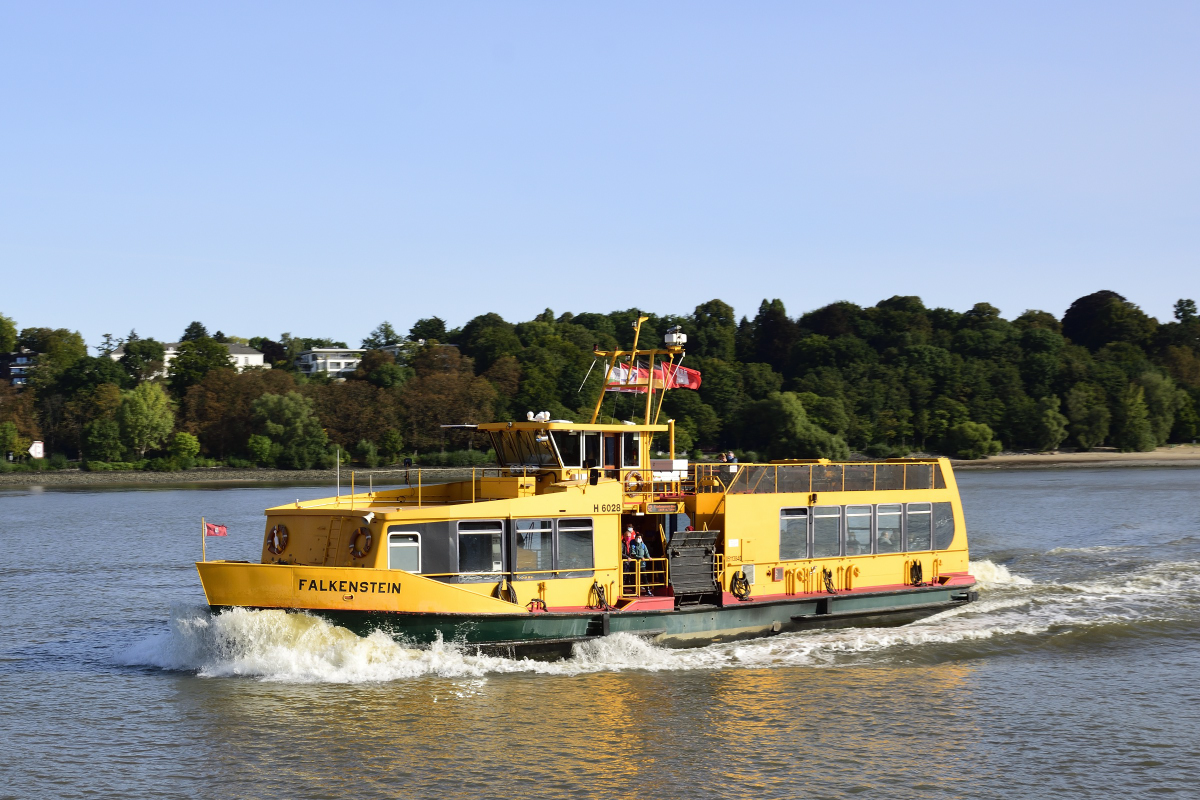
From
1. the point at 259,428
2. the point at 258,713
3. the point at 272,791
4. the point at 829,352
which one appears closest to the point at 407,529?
the point at 258,713

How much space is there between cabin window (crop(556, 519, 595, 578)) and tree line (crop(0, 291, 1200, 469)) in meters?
45.7

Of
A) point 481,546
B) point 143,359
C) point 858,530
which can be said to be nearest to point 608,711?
point 481,546

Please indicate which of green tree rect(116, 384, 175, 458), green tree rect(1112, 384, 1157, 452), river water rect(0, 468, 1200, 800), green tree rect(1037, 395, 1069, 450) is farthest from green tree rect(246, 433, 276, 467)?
green tree rect(1112, 384, 1157, 452)

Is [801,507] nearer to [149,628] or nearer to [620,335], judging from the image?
[149,628]

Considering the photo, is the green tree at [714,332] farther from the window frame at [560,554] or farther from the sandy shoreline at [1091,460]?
the window frame at [560,554]

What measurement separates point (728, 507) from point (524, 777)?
23.8ft

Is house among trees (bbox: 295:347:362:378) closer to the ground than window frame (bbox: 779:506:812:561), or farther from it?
farther from it

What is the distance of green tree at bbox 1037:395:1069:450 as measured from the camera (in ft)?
312

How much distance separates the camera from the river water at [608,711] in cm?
1266

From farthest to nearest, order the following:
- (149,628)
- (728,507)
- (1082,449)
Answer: (1082,449)
(149,628)
(728,507)

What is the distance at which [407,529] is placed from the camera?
16.2m

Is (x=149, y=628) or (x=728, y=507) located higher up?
(x=728, y=507)

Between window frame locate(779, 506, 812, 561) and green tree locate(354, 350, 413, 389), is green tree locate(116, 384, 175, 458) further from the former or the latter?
window frame locate(779, 506, 812, 561)

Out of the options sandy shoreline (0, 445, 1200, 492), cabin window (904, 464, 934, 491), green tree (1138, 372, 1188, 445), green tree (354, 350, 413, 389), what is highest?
green tree (354, 350, 413, 389)
